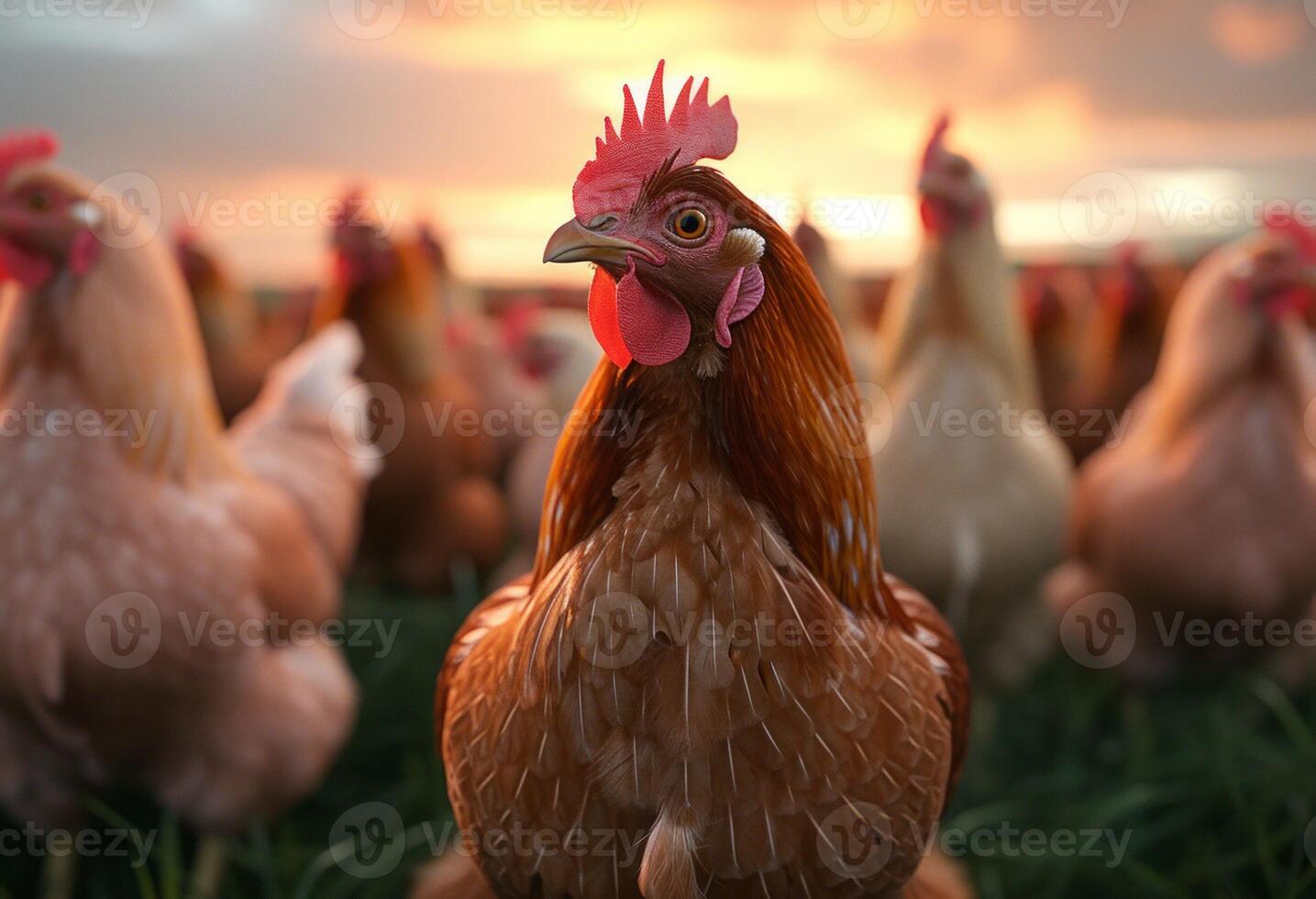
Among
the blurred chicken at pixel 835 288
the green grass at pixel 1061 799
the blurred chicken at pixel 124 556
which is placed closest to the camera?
the blurred chicken at pixel 124 556

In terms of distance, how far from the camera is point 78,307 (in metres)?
1.92

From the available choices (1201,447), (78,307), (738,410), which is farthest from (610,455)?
(1201,447)

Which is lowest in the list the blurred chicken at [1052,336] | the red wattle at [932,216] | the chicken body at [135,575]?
the chicken body at [135,575]

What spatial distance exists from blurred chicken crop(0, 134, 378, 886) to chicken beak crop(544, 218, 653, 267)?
1.33 meters

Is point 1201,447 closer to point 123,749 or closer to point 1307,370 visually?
point 1307,370

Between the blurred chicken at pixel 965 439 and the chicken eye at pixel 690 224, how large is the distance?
63.4 inches

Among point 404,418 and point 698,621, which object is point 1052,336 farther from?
point 698,621

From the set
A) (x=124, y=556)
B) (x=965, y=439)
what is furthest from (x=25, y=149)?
(x=965, y=439)

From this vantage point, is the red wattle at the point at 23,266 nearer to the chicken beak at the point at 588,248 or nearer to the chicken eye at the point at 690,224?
the chicken beak at the point at 588,248

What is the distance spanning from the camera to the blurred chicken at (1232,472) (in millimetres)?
2645

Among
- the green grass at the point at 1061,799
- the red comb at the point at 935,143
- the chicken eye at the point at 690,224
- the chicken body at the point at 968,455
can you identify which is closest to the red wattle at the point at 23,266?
the green grass at the point at 1061,799

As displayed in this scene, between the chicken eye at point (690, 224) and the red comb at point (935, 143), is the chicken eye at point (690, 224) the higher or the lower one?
the lower one

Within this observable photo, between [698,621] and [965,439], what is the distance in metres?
1.62

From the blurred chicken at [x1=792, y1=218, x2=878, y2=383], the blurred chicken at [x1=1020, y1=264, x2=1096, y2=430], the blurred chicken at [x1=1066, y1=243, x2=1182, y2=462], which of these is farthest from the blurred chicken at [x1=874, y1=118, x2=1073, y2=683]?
the blurred chicken at [x1=1020, y1=264, x2=1096, y2=430]
